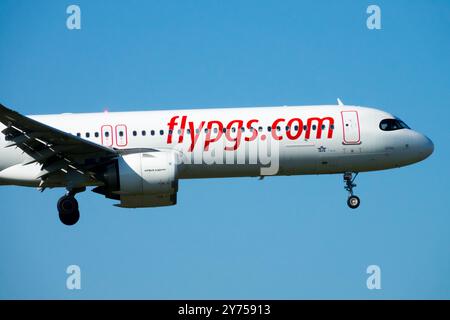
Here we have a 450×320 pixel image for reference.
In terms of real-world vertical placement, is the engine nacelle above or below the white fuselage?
below

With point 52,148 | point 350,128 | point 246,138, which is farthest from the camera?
point 350,128

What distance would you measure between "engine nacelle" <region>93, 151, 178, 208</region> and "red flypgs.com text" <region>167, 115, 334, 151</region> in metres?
1.54

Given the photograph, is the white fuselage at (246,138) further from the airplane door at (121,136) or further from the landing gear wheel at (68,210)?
the landing gear wheel at (68,210)

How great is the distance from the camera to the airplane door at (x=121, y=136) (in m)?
52.6

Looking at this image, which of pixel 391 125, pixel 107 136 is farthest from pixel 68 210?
pixel 391 125

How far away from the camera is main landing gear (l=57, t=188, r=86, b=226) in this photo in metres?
52.1

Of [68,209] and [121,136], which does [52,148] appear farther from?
[121,136]

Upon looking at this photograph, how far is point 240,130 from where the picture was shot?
171 feet

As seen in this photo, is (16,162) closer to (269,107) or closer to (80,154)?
(80,154)

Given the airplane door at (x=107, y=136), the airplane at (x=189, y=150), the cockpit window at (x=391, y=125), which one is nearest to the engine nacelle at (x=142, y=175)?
the airplane at (x=189, y=150)

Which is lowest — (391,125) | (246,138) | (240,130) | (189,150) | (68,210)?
(68,210)

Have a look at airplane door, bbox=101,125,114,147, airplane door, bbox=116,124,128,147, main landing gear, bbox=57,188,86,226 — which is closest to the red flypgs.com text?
airplane door, bbox=116,124,128,147

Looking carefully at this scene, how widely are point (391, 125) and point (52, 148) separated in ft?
49.6

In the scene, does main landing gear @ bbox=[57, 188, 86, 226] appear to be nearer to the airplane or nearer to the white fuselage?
the airplane
